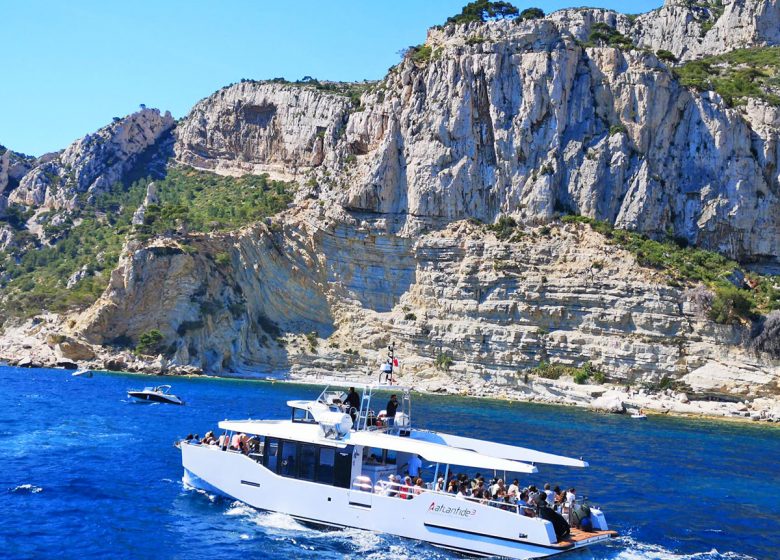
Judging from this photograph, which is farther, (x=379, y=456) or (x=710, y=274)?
(x=710, y=274)

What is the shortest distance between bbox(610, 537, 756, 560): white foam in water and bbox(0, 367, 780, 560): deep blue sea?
0.05m

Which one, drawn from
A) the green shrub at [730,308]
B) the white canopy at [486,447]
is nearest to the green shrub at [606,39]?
the green shrub at [730,308]

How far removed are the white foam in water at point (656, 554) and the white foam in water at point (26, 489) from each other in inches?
673

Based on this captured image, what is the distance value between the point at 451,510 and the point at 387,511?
1904 mm

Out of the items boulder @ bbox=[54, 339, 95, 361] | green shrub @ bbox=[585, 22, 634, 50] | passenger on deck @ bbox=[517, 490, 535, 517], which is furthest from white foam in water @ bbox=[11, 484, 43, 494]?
green shrub @ bbox=[585, 22, 634, 50]

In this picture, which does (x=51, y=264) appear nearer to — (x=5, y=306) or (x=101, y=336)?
(x=5, y=306)

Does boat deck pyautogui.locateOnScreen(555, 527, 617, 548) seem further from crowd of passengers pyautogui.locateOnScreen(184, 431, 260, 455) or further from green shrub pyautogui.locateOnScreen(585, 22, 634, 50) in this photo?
green shrub pyautogui.locateOnScreen(585, 22, 634, 50)

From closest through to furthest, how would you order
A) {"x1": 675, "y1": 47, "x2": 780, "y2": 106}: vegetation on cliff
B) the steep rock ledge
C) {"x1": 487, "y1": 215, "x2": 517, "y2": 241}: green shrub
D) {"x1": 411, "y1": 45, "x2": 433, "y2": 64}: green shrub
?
the steep rock ledge
{"x1": 487, "y1": 215, "x2": 517, "y2": 241}: green shrub
{"x1": 675, "y1": 47, "x2": 780, "y2": 106}: vegetation on cliff
{"x1": 411, "y1": 45, "x2": 433, "y2": 64}: green shrub

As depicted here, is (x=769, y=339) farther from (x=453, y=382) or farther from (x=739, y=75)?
(x=739, y=75)

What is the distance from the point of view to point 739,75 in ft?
337

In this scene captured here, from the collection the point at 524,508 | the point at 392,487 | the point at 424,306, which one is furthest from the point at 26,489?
the point at 424,306

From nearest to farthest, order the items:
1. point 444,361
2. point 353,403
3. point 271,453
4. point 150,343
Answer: point 271,453
point 353,403
point 150,343
point 444,361

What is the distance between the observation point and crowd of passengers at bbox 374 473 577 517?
2092cm

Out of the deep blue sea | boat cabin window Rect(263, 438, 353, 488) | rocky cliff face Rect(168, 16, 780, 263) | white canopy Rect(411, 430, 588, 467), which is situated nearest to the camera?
the deep blue sea
